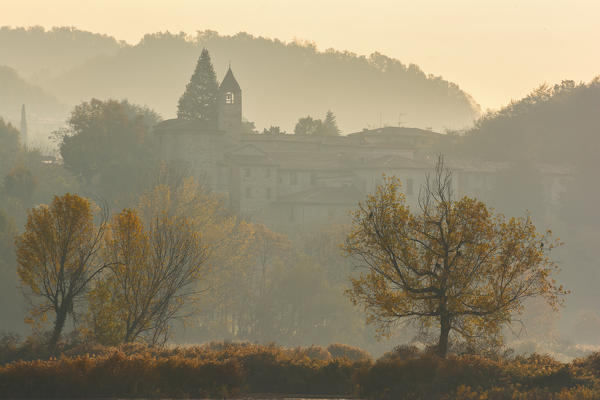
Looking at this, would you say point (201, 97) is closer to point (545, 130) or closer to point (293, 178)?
point (293, 178)

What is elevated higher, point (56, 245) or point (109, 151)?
point (109, 151)

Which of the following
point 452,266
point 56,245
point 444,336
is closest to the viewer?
point 444,336

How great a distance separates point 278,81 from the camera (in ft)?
521

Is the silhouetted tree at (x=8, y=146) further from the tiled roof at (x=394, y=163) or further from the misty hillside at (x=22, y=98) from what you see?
the misty hillside at (x=22, y=98)

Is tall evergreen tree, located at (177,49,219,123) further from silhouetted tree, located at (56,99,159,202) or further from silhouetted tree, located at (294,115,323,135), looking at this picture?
silhouetted tree, located at (294,115,323,135)

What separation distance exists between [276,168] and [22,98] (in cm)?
10578

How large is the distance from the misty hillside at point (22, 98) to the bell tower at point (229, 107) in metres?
97.3

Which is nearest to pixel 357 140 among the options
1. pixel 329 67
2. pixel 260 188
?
pixel 260 188

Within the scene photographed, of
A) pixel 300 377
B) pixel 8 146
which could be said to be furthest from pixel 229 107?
pixel 300 377

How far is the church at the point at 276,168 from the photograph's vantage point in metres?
57.0

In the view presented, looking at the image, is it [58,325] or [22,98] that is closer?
[58,325]

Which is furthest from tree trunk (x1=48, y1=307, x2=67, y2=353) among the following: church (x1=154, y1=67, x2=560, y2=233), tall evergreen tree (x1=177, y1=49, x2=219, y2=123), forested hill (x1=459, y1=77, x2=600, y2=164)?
forested hill (x1=459, y1=77, x2=600, y2=164)

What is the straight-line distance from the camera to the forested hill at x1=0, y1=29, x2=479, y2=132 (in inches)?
5994

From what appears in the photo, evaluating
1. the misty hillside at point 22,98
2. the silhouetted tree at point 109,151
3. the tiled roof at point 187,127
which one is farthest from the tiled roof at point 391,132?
the misty hillside at point 22,98
